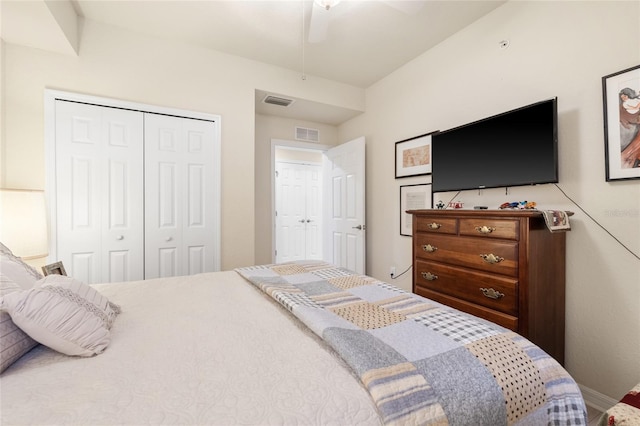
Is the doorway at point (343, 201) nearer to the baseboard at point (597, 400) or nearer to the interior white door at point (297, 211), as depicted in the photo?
the interior white door at point (297, 211)

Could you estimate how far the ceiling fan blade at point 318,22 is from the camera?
192 cm

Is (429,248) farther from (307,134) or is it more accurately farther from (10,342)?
(307,134)

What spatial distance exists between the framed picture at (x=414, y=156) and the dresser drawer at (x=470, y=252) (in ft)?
2.95

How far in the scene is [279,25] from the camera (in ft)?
8.38

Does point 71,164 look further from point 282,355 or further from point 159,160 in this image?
point 282,355

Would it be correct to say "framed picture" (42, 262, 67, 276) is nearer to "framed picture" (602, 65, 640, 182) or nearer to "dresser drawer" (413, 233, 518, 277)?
"dresser drawer" (413, 233, 518, 277)

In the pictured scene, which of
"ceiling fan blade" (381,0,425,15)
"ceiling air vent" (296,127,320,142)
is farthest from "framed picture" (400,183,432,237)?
"ceiling air vent" (296,127,320,142)

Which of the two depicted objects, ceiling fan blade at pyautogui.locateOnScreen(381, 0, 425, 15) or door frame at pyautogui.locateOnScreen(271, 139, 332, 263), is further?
door frame at pyautogui.locateOnScreen(271, 139, 332, 263)

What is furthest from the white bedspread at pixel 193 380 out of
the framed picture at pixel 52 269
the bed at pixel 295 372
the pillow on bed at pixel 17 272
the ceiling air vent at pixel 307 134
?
the ceiling air vent at pixel 307 134

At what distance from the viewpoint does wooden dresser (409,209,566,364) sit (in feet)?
5.61

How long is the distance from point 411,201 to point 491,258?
137 cm

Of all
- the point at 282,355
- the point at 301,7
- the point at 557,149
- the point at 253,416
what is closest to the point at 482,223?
the point at 557,149

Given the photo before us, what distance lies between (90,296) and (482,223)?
7.10ft

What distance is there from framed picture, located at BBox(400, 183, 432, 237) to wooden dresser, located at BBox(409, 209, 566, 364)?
2.56 ft
